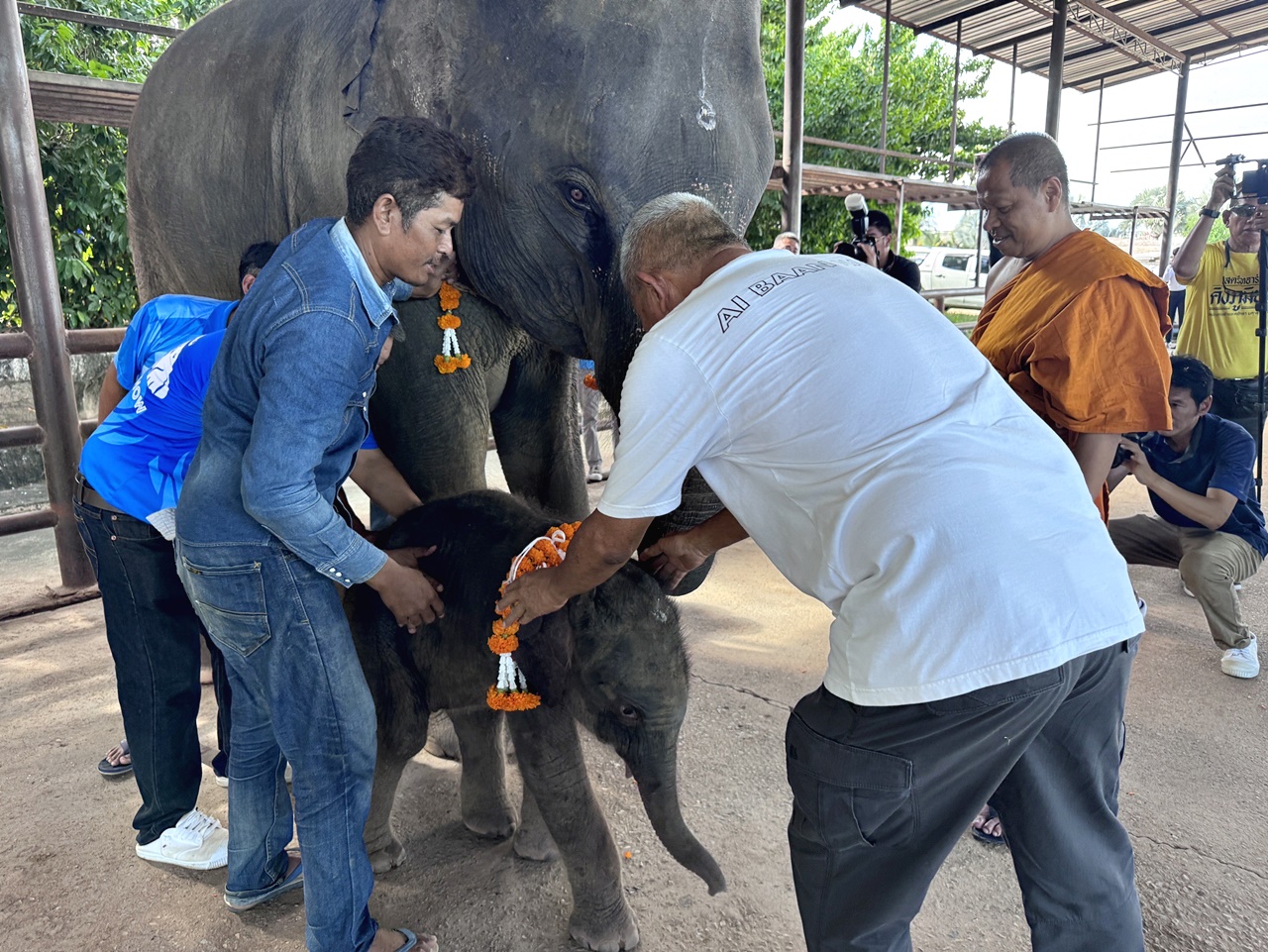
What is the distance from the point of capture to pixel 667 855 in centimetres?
282

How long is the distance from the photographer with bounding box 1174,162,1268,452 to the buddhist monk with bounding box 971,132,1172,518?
10.4ft

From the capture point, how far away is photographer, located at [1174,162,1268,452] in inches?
207

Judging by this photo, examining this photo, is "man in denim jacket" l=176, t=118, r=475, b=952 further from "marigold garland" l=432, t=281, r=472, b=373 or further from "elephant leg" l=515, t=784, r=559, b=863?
"marigold garland" l=432, t=281, r=472, b=373

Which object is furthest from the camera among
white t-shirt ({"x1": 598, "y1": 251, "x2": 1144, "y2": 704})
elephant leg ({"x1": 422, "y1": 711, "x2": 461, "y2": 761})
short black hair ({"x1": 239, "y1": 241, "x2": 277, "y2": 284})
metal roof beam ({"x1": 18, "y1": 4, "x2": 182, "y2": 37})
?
metal roof beam ({"x1": 18, "y1": 4, "x2": 182, "y2": 37})

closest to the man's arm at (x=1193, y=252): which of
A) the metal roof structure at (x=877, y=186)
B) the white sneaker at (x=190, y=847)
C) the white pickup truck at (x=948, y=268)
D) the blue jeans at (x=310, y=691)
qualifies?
the metal roof structure at (x=877, y=186)

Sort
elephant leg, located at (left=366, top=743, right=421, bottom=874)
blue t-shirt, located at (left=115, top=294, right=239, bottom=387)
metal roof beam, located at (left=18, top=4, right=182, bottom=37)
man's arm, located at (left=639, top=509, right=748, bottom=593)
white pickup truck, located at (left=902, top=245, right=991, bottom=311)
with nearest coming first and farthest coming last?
1. man's arm, located at (left=639, top=509, right=748, bottom=593)
2. blue t-shirt, located at (left=115, top=294, right=239, bottom=387)
3. elephant leg, located at (left=366, top=743, right=421, bottom=874)
4. metal roof beam, located at (left=18, top=4, right=182, bottom=37)
5. white pickup truck, located at (left=902, top=245, right=991, bottom=311)

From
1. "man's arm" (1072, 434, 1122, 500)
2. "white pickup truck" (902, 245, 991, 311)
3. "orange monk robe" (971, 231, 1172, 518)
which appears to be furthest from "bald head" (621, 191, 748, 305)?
"white pickup truck" (902, 245, 991, 311)

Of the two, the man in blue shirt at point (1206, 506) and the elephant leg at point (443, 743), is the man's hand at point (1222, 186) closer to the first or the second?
the man in blue shirt at point (1206, 506)

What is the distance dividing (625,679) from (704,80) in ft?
5.01

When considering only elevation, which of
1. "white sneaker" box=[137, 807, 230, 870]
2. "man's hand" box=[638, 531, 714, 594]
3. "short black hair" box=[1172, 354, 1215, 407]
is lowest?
"white sneaker" box=[137, 807, 230, 870]

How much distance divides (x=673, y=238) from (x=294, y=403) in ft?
Answer: 2.51

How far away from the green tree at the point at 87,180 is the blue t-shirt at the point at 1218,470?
26.1 feet

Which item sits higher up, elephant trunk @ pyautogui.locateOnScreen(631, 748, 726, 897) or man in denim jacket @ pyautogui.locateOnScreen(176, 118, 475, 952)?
man in denim jacket @ pyautogui.locateOnScreen(176, 118, 475, 952)

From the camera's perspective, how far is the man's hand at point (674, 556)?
2275 mm
